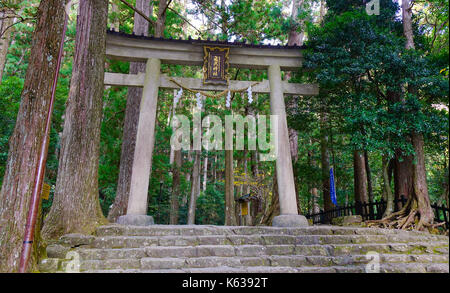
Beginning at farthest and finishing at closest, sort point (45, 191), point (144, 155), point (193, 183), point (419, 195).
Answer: point (193, 183) < point (144, 155) < point (419, 195) < point (45, 191)

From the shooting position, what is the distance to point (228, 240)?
4730mm

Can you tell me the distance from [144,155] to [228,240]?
118 inches

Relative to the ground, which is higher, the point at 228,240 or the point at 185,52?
the point at 185,52

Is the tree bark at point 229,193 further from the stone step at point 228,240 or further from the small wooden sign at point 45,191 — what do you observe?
the small wooden sign at point 45,191

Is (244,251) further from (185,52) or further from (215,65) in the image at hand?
(185,52)

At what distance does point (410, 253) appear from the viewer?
14.8ft

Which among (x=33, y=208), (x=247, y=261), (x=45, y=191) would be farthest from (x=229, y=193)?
(x=33, y=208)

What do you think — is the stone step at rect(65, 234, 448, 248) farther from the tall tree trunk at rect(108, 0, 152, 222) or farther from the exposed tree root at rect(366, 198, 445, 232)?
the tall tree trunk at rect(108, 0, 152, 222)

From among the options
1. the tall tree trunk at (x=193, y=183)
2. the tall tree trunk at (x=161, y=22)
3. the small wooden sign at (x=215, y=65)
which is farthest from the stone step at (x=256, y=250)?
the tall tree trunk at (x=193, y=183)

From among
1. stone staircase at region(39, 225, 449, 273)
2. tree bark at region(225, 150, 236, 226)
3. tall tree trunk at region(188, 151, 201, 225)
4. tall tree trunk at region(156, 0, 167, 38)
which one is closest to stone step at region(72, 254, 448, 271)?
stone staircase at region(39, 225, 449, 273)

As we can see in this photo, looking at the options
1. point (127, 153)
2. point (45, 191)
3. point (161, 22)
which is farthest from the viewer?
point (161, 22)

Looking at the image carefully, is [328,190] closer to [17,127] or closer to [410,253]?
[410,253]

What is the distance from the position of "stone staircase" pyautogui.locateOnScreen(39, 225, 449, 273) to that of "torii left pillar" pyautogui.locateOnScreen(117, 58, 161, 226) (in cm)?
123

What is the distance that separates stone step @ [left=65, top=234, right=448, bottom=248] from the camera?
436 centimetres
